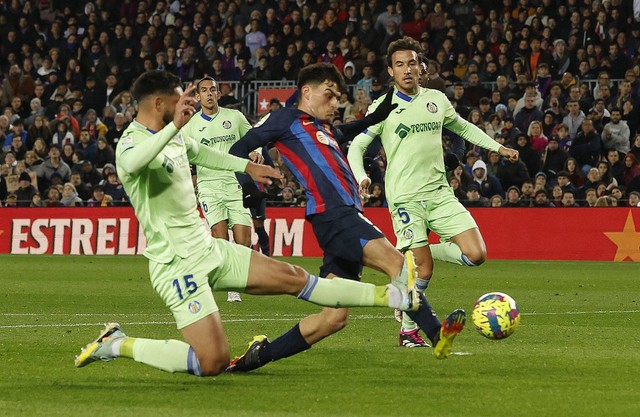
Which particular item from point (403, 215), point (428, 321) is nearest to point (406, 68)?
point (403, 215)

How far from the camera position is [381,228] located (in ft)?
73.7

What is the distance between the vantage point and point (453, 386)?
25.2 ft

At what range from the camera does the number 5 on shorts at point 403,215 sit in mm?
10570

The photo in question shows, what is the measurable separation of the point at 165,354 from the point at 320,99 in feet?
6.92

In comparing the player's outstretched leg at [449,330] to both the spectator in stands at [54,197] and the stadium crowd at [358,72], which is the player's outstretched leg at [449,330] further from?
the spectator in stands at [54,197]

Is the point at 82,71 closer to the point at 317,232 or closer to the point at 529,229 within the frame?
the point at 529,229

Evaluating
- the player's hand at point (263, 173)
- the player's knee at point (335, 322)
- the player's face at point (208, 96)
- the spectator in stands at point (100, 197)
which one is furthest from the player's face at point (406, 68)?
the spectator in stands at point (100, 197)

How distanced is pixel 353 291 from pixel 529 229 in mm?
14797

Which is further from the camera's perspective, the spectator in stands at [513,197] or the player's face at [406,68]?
the spectator in stands at [513,197]

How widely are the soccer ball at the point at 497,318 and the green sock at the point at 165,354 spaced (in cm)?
220

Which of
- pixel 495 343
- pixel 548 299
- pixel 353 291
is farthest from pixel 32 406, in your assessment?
pixel 548 299

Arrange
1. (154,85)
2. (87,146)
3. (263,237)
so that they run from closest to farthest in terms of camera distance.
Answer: (154,85) → (263,237) → (87,146)

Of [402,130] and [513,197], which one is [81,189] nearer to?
[513,197]

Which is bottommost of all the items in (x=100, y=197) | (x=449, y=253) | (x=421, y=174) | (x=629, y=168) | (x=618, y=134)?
(x=100, y=197)
